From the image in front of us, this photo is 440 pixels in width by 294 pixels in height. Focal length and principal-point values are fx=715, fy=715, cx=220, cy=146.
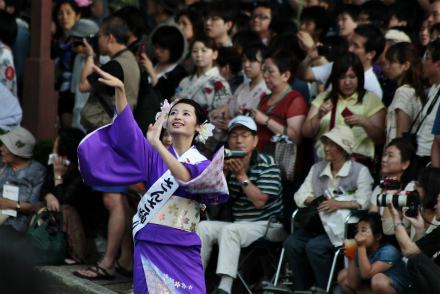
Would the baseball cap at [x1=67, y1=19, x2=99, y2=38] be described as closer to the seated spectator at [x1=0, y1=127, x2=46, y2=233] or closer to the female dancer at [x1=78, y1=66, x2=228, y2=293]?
the seated spectator at [x1=0, y1=127, x2=46, y2=233]

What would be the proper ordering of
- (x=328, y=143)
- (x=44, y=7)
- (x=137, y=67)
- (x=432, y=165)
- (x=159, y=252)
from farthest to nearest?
(x=44, y=7) < (x=137, y=67) < (x=328, y=143) < (x=432, y=165) < (x=159, y=252)

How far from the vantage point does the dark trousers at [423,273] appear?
4676 mm

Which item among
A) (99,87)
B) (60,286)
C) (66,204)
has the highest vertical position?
(99,87)

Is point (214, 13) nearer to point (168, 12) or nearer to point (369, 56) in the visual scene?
point (168, 12)

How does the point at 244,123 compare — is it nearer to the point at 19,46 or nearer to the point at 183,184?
the point at 183,184

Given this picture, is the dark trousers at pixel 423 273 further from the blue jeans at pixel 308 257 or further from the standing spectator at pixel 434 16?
the standing spectator at pixel 434 16

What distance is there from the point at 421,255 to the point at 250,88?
2944mm

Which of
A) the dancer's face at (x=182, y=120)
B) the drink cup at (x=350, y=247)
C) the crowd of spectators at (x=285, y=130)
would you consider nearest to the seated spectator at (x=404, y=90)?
the crowd of spectators at (x=285, y=130)

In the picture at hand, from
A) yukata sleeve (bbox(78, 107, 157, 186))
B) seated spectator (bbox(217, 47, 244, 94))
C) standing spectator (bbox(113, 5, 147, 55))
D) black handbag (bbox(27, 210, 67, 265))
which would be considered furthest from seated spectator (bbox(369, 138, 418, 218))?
standing spectator (bbox(113, 5, 147, 55))

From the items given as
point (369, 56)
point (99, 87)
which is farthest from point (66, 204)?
point (369, 56)

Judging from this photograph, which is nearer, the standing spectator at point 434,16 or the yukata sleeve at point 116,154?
the yukata sleeve at point 116,154

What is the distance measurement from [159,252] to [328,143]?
7.61 feet

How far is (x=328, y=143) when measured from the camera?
605cm

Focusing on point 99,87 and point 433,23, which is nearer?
point 99,87
